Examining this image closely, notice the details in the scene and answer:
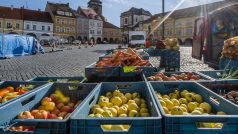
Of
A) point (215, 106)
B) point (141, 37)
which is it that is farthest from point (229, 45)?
point (141, 37)

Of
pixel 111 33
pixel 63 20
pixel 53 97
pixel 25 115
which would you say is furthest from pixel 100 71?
pixel 111 33

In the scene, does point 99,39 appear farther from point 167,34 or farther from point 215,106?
point 215,106

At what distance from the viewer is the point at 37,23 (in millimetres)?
76562

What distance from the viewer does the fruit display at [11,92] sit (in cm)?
405

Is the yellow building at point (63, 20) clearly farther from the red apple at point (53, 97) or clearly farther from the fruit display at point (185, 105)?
the fruit display at point (185, 105)

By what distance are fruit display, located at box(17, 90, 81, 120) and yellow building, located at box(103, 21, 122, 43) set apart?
319ft

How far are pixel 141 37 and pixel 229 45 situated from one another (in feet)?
91.7

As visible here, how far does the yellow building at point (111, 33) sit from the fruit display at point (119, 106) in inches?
3826

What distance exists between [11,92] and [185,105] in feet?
8.73

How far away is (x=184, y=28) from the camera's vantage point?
72000mm

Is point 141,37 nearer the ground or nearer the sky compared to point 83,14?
nearer the ground

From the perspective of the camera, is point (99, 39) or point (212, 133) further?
point (99, 39)

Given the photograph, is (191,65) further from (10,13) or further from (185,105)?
(10,13)

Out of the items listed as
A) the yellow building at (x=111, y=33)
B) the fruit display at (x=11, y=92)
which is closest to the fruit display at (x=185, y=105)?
the fruit display at (x=11, y=92)
